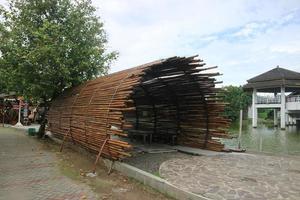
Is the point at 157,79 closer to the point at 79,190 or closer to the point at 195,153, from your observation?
the point at 195,153

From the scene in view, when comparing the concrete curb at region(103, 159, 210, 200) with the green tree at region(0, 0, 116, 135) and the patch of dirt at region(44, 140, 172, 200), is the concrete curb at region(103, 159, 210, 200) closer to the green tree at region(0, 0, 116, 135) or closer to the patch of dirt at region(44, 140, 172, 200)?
the patch of dirt at region(44, 140, 172, 200)

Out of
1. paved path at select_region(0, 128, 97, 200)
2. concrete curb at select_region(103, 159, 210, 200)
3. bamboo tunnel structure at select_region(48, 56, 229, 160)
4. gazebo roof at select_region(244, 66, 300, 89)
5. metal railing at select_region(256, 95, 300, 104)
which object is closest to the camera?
concrete curb at select_region(103, 159, 210, 200)

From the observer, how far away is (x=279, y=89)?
1436 inches

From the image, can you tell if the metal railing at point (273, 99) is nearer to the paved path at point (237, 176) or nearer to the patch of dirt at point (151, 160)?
the paved path at point (237, 176)

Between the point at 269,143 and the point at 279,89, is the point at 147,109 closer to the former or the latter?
the point at 269,143

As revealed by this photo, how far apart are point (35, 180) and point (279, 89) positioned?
3323cm

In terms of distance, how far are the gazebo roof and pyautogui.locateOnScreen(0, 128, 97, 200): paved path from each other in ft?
90.5

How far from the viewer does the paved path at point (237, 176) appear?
6.20 metres

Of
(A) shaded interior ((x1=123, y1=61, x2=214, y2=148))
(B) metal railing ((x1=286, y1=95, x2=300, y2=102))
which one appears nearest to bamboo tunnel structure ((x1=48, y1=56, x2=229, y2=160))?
(A) shaded interior ((x1=123, y1=61, x2=214, y2=148))

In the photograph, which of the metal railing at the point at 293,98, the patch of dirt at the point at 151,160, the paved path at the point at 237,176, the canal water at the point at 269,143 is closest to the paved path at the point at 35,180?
the patch of dirt at the point at 151,160

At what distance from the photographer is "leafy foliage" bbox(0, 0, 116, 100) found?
43.3ft

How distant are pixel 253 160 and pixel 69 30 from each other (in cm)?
898

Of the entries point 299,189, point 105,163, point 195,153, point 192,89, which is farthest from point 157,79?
point 299,189

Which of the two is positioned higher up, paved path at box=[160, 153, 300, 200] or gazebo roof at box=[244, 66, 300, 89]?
gazebo roof at box=[244, 66, 300, 89]
